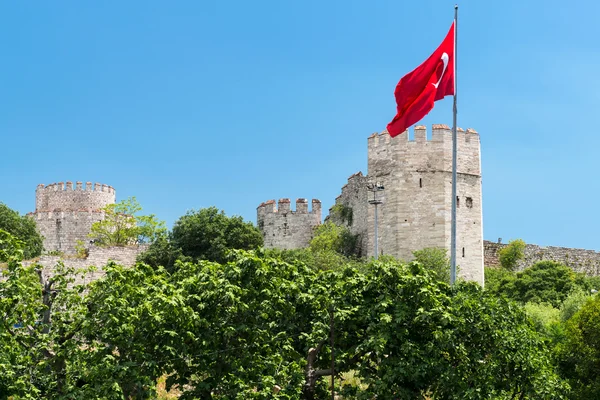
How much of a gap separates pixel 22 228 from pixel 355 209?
20.4 meters

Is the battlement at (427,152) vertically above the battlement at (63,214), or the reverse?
the battlement at (427,152)

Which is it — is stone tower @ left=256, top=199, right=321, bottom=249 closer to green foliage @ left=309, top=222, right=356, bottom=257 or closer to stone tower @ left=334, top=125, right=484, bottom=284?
green foliage @ left=309, top=222, right=356, bottom=257

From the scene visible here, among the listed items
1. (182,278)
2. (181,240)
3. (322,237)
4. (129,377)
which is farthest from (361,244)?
(129,377)

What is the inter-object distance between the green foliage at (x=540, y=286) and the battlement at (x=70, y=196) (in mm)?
30593

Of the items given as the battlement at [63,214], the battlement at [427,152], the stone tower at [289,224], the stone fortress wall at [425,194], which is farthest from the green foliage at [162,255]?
the battlement at [63,214]

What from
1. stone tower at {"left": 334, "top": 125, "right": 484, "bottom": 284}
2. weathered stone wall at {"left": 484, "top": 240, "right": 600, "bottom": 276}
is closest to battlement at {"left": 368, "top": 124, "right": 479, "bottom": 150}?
stone tower at {"left": 334, "top": 125, "right": 484, "bottom": 284}

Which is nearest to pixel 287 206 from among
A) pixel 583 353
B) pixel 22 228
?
pixel 22 228

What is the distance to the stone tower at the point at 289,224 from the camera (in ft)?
156

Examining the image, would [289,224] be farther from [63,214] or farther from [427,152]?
[63,214]

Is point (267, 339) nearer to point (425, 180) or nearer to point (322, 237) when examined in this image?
point (425, 180)

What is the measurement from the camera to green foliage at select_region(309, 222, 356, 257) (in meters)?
44.1

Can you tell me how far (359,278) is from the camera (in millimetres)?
20375

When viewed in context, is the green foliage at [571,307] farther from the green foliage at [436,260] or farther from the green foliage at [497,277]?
the green foliage at [497,277]

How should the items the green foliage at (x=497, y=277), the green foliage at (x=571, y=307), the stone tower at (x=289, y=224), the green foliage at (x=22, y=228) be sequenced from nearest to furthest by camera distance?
the green foliage at (x=571, y=307)
the green foliage at (x=497, y=277)
the stone tower at (x=289, y=224)
the green foliage at (x=22, y=228)
